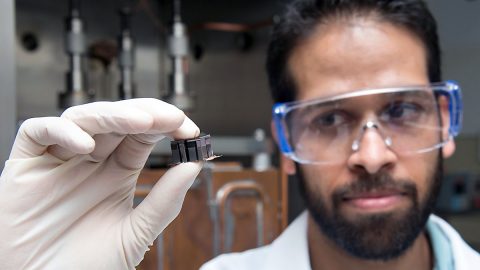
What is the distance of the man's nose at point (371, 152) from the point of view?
83 centimetres

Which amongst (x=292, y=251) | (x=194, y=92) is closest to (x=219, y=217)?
(x=292, y=251)

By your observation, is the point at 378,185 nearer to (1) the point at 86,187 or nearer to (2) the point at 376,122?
(2) the point at 376,122

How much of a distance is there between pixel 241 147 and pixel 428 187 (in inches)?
21.3

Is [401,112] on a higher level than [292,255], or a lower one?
higher

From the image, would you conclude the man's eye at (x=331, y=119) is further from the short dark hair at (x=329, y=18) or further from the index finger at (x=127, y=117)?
the index finger at (x=127, y=117)

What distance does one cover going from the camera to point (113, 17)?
135 cm

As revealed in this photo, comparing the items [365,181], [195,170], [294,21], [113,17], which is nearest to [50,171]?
[195,170]

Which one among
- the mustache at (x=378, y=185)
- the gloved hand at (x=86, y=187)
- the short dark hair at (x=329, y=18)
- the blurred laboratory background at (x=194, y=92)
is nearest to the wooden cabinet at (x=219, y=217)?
the blurred laboratory background at (x=194, y=92)

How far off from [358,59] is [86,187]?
55cm

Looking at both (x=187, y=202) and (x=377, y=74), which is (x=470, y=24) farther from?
(x=187, y=202)

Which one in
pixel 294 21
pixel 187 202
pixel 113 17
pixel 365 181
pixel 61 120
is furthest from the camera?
pixel 113 17

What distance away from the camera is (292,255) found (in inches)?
38.6

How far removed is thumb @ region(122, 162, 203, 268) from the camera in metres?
0.59

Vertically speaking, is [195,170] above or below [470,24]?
below
